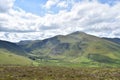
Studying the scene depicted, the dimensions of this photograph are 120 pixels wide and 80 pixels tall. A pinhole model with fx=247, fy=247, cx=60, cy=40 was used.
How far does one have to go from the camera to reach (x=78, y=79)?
90062 mm

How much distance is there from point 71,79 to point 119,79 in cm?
1743

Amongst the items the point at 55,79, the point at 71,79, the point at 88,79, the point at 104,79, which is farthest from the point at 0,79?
the point at 104,79

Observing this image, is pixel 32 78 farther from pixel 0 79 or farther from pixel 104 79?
pixel 104 79

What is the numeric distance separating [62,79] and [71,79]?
3328mm

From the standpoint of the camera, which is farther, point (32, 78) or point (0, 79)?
point (32, 78)

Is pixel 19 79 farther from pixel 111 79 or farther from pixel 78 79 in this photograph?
pixel 111 79

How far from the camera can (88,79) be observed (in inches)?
3546

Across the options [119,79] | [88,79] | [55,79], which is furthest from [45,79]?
[119,79]

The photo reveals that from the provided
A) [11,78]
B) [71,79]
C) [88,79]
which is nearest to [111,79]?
[88,79]

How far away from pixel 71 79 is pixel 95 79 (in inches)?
342

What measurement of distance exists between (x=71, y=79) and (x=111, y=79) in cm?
1433

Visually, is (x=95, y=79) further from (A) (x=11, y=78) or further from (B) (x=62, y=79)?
(A) (x=11, y=78)

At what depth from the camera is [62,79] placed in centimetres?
8919

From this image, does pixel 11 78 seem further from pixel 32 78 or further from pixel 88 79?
pixel 88 79
